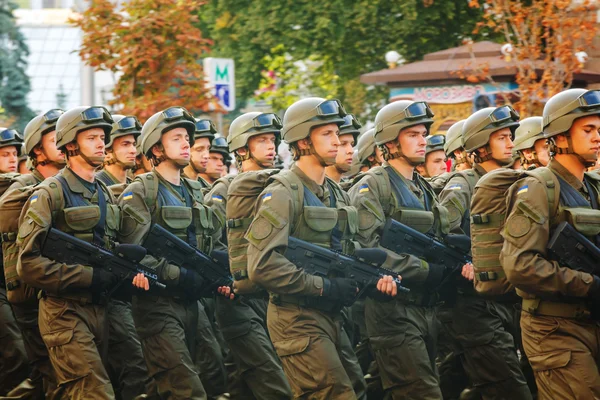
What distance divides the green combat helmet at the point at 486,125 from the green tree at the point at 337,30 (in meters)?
15.7

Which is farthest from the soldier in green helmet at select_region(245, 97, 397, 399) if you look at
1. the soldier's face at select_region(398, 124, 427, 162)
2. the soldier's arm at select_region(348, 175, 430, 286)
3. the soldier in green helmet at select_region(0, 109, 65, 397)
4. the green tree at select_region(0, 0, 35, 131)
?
the green tree at select_region(0, 0, 35, 131)

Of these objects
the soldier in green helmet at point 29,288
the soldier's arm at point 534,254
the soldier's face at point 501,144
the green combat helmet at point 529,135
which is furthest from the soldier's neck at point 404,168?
the soldier in green helmet at point 29,288

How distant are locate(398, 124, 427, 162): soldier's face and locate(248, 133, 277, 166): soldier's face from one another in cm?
183

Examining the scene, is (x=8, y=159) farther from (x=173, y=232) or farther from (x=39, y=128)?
(x=173, y=232)

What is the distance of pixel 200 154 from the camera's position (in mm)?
12109

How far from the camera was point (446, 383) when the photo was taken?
1101cm

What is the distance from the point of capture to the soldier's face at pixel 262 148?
11.0 meters

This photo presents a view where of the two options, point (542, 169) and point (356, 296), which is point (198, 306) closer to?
point (356, 296)

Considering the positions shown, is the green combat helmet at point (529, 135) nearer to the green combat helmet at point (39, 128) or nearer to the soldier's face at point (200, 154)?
the soldier's face at point (200, 154)

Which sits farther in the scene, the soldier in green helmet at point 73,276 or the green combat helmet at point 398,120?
the green combat helmet at point 398,120

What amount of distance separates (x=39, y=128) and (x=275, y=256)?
127 inches

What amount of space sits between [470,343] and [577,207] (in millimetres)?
2670

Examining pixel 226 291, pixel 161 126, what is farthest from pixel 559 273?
pixel 161 126

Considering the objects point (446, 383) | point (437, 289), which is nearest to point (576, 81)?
point (446, 383)
